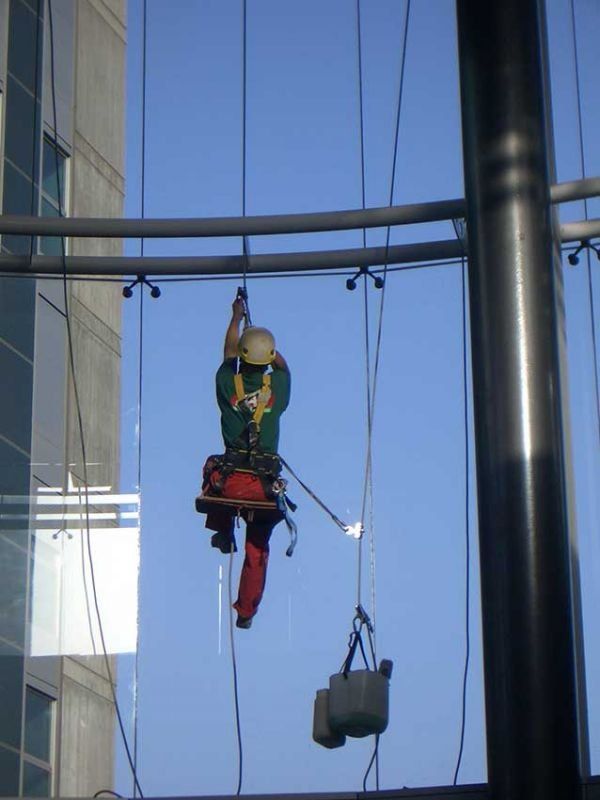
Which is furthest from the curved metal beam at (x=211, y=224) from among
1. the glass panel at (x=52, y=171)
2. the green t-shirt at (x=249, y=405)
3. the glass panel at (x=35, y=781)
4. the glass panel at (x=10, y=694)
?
the glass panel at (x=35, y=781)

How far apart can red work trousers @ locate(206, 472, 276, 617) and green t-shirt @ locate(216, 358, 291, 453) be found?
0.30 metres

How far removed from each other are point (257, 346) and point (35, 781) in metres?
3.96

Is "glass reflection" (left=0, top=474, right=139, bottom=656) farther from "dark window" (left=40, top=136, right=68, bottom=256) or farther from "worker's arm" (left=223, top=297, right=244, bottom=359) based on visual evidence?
"dark window" (left=40, top=136, right=68, bottom=256)

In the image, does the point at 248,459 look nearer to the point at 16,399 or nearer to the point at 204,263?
the point at 204,263

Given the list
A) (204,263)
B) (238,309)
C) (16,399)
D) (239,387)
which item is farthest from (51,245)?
(239,387)

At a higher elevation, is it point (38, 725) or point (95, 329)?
point (95, 329)

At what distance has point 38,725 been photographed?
1523cm

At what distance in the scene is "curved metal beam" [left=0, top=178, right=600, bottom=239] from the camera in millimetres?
14094

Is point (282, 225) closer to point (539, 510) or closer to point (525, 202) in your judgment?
point (525, 202)

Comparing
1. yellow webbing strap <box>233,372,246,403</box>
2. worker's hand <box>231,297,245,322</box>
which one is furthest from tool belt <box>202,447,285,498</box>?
worker's hand <box>231,297,245,322</box>

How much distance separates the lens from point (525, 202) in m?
12.5

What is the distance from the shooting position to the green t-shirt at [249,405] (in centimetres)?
1353

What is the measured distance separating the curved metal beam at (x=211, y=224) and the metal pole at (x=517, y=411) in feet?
4.69

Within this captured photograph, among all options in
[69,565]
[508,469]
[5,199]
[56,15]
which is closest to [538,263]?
[508,469]
